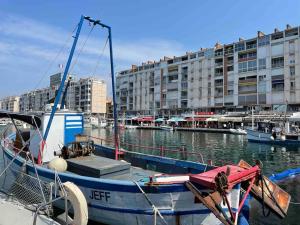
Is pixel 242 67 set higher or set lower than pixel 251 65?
lower

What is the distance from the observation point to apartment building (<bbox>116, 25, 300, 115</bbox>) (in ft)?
279

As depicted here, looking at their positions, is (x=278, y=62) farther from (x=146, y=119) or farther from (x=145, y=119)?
(x=145, y=119)

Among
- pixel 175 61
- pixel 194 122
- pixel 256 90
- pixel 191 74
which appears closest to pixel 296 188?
pixel 256 90

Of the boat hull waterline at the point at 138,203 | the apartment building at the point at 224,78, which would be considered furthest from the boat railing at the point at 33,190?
the apartment building at the point at 224,78

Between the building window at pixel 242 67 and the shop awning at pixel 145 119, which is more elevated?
the building window at pixel 242 67

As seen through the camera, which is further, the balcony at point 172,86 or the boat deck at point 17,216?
the balcony at point 172,86

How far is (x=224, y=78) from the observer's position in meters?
100

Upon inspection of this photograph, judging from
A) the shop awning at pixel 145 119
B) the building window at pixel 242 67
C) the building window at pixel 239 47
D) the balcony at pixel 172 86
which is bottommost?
the shop awning at pixel 145 119

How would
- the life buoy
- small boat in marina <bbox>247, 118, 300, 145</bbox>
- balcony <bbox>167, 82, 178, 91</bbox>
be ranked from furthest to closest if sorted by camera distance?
balcony <bbox>167, 82, 178, 91</bbox> < small boat in marina <bbox>247, 118, 300, 145</bbox> < the life buoy

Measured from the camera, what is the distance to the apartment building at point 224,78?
279ft

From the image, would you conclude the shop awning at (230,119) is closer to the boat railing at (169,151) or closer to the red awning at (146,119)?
the red awning at (146,119)

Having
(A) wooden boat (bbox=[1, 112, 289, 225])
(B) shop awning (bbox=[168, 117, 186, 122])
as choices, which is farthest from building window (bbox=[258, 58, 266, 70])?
(A) wooden boat (bbox=[1, 112, 289, 225])

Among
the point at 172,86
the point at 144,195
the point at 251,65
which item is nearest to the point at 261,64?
the point at 251,65

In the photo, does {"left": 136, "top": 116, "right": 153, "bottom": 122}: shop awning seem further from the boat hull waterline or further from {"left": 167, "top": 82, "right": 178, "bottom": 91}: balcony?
the boat hull waterline
